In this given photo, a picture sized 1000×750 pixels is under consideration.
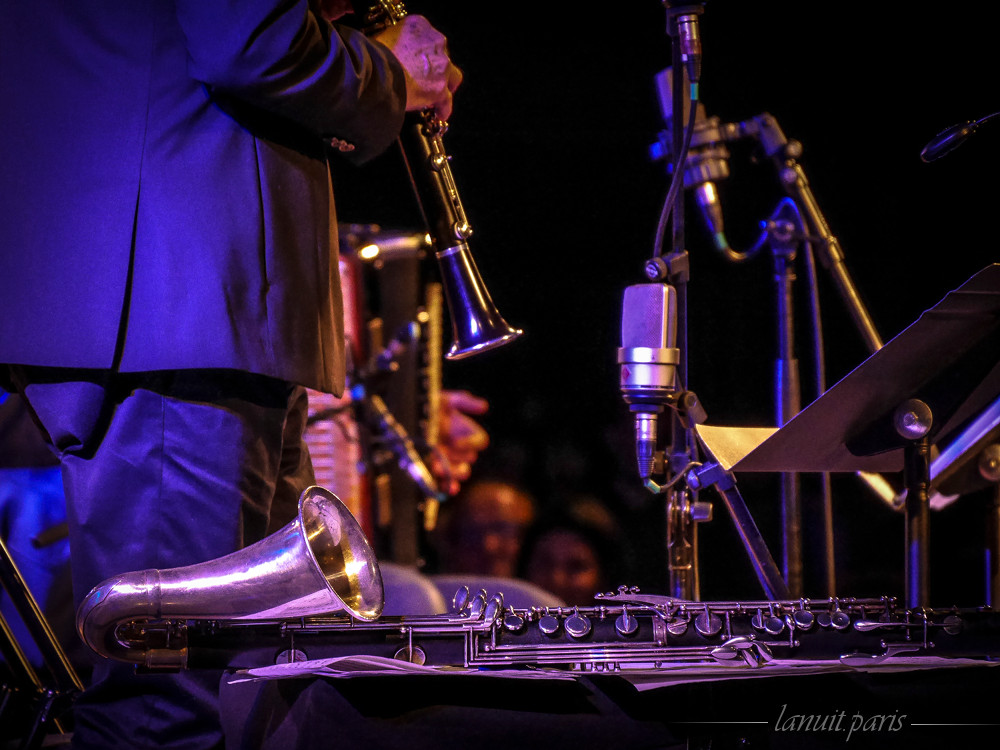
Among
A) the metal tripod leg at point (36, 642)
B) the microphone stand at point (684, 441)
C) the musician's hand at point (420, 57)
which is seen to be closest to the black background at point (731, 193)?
the microphone stand at point (684, 441)

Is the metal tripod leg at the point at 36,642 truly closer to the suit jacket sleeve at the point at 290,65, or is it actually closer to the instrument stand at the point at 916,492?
the suit jacket sleeve at the point at 290,65

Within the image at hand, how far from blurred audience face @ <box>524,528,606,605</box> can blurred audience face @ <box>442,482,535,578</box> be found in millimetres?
113

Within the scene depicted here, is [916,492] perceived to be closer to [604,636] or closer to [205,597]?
[604,636]

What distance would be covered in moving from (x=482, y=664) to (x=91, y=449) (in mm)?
716

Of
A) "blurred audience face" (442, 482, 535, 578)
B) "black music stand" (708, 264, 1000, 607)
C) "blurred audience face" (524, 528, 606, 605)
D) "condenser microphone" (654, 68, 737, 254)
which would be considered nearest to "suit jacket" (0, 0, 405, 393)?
"condenser microphone" (654, 68, 737, 254)

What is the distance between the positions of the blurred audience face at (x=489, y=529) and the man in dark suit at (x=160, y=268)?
10.3 feet

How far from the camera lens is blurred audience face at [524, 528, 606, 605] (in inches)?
171

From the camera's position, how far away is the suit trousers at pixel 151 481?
4.77ft

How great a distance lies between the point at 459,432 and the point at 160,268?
3.14m

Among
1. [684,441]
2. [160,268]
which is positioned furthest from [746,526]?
[160,268]

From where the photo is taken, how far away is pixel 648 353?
1.73 m

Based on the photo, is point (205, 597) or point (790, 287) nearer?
point (205, 597)

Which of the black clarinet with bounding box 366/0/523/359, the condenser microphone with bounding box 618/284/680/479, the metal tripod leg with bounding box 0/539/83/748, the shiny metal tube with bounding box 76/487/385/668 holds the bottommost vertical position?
the metal tripod leg with bounding box 0/539/83/748

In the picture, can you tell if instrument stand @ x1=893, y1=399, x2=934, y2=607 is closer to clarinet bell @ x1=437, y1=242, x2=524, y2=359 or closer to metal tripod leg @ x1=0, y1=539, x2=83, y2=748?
clarinet bell @ x1=437, y1=242, x2=524, y2=359
